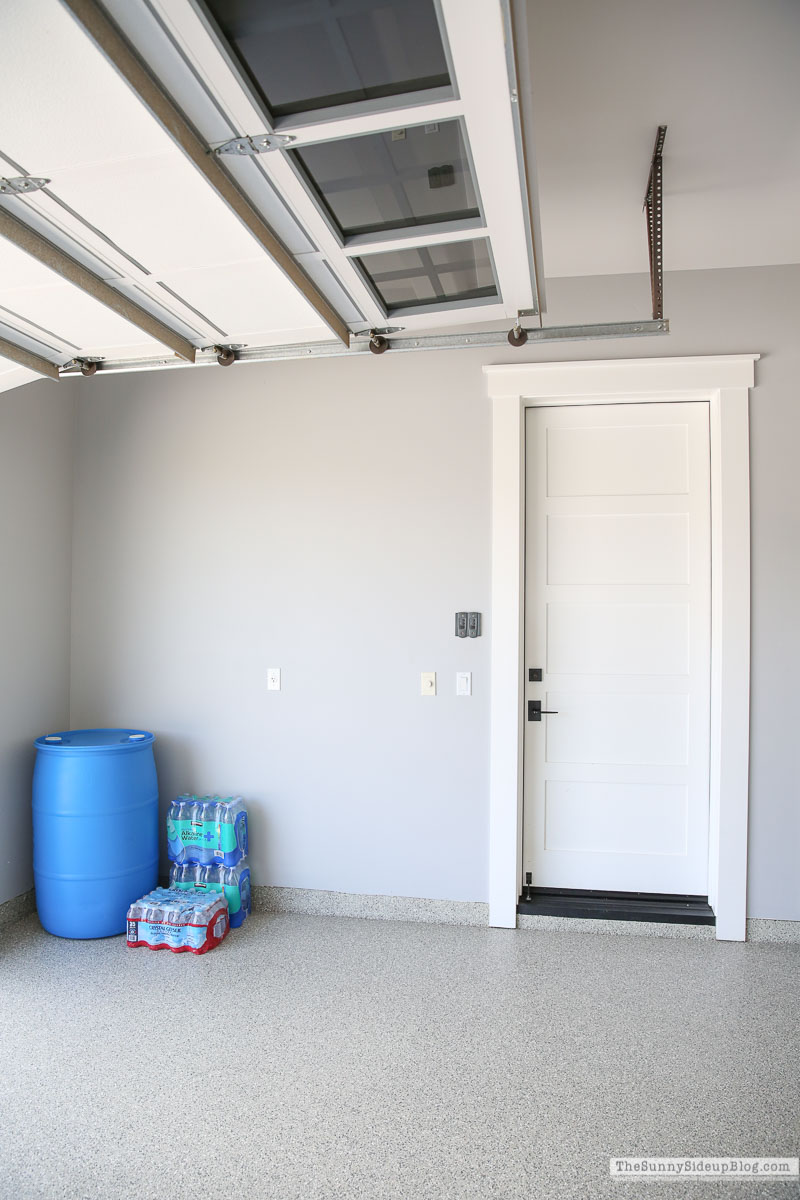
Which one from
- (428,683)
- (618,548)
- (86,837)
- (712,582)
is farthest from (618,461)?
(86,837)

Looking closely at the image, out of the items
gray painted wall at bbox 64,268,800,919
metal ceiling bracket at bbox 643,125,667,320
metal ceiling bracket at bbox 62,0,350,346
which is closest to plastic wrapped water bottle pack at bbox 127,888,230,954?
gray painted wall at bbox 64,268,800,919

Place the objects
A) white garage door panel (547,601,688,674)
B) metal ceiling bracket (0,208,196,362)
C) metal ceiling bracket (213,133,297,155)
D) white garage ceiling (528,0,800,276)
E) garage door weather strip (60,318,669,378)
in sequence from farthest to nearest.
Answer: white garage door panel (547,601,688,674)
garage door weather strip (60,318,669,378)
white garage ceiling (528,0,800,276)
metal ceiling bracket (0,208,196,362)
metal ceiling bracket (213,133,297,155)

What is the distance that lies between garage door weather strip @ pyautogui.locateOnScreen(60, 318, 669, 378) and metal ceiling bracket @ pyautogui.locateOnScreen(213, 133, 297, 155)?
91 cm

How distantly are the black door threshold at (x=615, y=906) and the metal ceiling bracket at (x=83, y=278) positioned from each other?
2.72 metres

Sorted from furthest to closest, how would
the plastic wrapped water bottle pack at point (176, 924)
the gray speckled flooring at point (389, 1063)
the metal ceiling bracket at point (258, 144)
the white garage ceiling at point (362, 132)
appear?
the plastic wrapped water bottle pack at point (176, 924) < the gray speckled flooring at point (389, 1063) < the metal ceiling bracket at point (258, 144) < the white garage ceiling at point (362, 132)

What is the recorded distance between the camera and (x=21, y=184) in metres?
1.60

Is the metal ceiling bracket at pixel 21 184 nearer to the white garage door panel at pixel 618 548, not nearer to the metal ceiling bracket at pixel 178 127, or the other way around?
the metal ceiling bracket at pixel 178 127

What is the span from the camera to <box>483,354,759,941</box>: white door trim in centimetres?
337

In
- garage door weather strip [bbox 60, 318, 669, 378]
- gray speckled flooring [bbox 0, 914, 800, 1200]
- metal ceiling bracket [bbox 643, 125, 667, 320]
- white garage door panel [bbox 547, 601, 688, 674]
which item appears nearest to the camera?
gray speckled flooring [bbox 0, 914, 800, 1200]

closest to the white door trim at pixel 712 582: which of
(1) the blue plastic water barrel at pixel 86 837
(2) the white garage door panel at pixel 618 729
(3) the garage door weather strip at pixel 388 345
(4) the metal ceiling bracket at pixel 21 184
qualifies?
(2) the white garage door panel at pixel 618 729

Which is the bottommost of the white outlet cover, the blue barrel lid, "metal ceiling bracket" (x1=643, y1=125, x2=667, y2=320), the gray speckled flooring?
the gray speckled flooring

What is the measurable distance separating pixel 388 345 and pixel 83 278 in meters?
0.92

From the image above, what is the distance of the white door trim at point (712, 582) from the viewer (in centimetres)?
337

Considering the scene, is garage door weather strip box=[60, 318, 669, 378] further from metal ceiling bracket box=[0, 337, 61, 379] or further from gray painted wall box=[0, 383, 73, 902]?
gray painted wall box=[0, 383, 73, 902]
